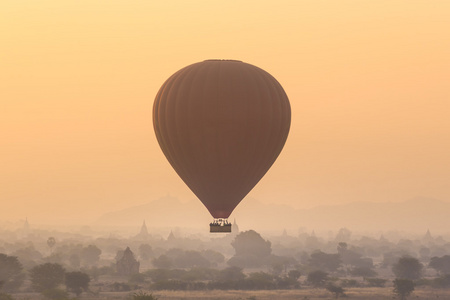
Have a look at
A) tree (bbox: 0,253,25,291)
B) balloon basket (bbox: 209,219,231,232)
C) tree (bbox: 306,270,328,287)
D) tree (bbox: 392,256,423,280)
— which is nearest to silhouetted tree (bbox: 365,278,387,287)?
tree (bbox: 306,270,328,287)

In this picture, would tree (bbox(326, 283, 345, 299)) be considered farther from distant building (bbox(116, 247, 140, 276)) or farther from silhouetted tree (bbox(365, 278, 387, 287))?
distant building (bbox(116, 247, 140, 276))

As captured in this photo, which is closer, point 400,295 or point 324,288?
point 400,295

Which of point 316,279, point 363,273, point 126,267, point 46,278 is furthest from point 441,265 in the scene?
point 46,278

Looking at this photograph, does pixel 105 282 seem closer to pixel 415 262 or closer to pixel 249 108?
pixel 415 262

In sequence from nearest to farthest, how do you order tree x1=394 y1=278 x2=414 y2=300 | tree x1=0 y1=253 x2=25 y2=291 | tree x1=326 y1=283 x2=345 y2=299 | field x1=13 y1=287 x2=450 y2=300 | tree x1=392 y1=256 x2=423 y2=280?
1. field x1=13 y1=287 x2=450 y2=300
2. tree x1=394 y1=278 x2=414 y2=300
3. tree x1=326 y1=283 x2=345 y2=299
4. tree x1=0 y1=253 x2=25 y2=291
5. tree x1=392 y1=256 x2=423 y2=280

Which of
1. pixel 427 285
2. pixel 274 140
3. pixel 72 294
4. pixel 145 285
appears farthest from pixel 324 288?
pixel 274 140

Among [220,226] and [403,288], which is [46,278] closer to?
[403,288]
